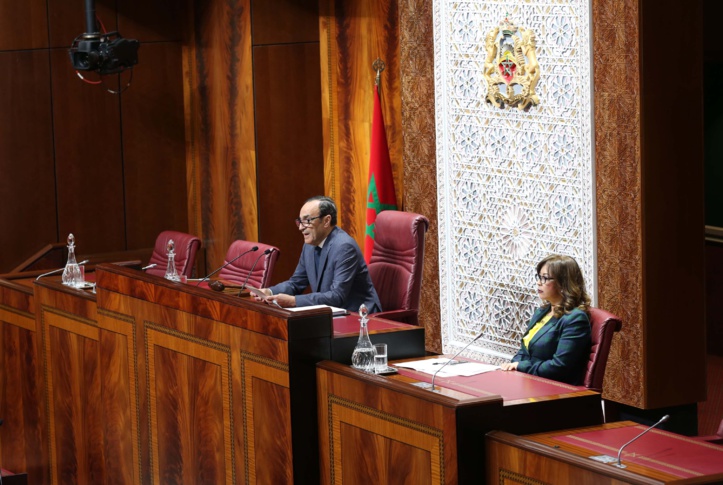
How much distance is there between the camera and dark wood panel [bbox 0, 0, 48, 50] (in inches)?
312

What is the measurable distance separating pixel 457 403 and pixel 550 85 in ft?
9.22

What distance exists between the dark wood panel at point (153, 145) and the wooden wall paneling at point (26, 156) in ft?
2.02

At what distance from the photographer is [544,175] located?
562cm

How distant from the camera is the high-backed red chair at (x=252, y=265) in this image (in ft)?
18.6

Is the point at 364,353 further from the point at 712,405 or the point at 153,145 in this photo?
the point at 153,145

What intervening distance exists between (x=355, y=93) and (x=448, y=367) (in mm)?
3954

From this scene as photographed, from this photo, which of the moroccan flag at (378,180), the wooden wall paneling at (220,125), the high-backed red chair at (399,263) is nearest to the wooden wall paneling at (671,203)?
the high-backed red chair at (399,263)

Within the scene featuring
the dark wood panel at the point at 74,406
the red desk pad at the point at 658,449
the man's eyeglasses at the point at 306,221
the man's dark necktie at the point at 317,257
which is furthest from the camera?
the man's dark necktie at the point at 317,257

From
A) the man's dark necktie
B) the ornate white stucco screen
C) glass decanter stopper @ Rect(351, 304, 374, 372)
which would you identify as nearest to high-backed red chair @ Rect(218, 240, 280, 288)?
the man's dark necktie

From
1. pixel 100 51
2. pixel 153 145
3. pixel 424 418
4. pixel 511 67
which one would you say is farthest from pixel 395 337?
pixel 153 145

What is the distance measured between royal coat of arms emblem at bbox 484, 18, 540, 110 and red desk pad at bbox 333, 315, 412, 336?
191 centimetres

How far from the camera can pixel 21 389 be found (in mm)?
5848

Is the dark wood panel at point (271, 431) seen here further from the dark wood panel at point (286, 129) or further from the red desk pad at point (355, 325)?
the dark wood panel at point (286, 129)

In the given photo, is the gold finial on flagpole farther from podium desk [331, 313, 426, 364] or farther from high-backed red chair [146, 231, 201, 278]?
podium desk [331, 313, 426, 364]
